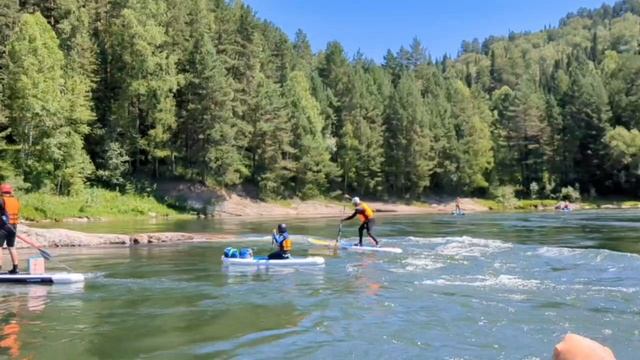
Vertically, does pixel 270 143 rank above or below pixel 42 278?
above

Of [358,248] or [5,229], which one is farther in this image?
[358,248]

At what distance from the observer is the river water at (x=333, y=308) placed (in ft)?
38.0

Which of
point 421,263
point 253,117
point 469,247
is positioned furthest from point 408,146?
point 421,263

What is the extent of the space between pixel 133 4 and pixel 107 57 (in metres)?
6.07

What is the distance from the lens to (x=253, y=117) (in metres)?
74.4

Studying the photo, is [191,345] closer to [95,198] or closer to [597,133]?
[95,198]

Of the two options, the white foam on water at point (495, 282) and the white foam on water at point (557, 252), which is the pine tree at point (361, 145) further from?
the white foam on water at point (495, 282)

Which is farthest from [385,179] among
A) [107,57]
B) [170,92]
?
[107,57]

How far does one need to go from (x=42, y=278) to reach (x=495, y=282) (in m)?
12.6

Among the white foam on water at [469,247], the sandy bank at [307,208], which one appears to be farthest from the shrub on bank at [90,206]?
the white foam on water at [469,247]

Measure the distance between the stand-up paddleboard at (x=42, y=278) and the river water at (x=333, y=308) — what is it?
0.28 m

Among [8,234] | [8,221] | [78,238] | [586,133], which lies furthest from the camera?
[586,133]

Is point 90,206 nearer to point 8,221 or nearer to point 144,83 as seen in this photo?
point 144,83

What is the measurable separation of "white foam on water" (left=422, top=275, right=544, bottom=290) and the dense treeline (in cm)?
4029
